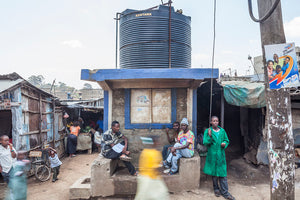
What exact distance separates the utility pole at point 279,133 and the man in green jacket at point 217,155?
1852 millimetres

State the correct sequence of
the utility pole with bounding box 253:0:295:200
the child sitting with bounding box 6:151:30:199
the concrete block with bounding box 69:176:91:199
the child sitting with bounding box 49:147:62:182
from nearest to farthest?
the utility pole with bounding box 253:0:295:200 < the child sitting with bounding box 6:151:30:199 < the concrete block with bounding box 69:176:91:199 < the child sitting with bounding box 49:147:62:182

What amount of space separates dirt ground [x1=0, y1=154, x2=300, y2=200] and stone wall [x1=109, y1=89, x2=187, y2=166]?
63.7 inches

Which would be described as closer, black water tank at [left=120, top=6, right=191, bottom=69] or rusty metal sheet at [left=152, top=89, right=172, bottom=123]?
rusty metal sheet at [left=152, top=89, right=172, bottom=123]

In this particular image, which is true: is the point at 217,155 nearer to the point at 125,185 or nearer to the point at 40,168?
the point at 125,185

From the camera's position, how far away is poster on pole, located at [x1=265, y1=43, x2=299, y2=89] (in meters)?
2.72

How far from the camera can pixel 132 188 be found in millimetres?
4742

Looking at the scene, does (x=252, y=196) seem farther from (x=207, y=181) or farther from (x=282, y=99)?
(x=282, y=99)

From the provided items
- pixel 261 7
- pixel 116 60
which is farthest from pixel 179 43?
pixel 261 7

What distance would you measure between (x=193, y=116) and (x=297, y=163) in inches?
138

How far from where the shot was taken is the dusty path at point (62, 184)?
5539 millimetres

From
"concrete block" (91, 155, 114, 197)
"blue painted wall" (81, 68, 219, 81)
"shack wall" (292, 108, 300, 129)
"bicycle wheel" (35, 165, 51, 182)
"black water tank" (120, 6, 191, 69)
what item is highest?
"black water tank" (120, 6, 191, 69)

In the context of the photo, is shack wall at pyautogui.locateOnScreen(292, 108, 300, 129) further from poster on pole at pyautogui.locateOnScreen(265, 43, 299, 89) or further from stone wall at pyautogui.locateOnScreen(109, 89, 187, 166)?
poster on pole at pyautogui.locateOnScreen(265, 43, 299, 89)

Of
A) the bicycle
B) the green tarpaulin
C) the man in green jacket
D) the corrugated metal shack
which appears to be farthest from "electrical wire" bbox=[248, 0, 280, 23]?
the bicycle

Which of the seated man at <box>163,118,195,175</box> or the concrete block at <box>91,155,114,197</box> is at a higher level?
the seated man at <box>163,118,195,175</box>
